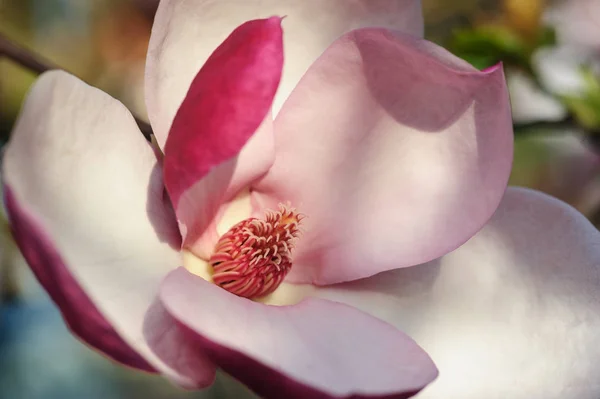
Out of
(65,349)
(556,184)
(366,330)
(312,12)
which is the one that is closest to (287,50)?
(312,12)

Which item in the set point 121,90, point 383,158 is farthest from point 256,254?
point 121,90

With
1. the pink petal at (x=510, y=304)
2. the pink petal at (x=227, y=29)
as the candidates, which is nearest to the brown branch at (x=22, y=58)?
the pink petal at (x=227, y=29)

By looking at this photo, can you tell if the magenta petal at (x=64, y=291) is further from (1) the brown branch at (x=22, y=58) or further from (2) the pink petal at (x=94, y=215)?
(1) the brown branch at (x=22, y=58)

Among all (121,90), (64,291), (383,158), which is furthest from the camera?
(121,90)

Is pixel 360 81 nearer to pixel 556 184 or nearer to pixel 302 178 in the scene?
pixel 302 178

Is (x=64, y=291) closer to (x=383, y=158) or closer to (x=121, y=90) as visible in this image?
(x=383, y=158)

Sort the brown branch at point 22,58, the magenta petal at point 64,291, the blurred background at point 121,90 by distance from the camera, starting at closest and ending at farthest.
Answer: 1. the magenta petal at point 64,291
2. the brown branch at point 22,58
3. the blurred background at point 121,90
